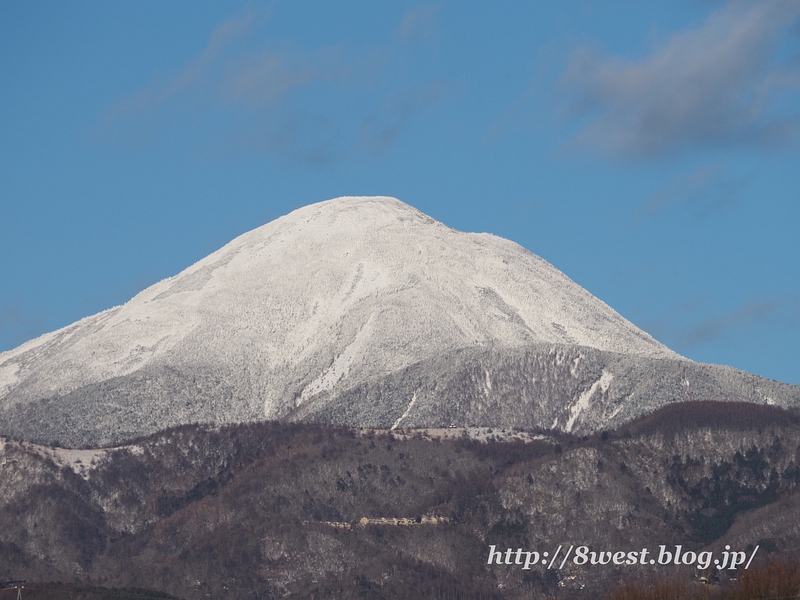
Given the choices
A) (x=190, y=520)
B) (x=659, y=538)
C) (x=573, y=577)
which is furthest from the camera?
(x=190, y=520)

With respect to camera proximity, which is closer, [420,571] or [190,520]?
[420,571]

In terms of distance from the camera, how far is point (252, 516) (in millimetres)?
191500

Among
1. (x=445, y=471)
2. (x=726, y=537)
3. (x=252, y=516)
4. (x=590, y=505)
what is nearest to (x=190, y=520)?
(x=252, y=516)

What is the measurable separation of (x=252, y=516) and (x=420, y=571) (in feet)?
79.9

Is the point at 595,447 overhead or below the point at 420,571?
overhead

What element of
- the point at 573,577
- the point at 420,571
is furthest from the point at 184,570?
the point at 573,577

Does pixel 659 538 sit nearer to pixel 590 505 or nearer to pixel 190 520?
pixel 590 505

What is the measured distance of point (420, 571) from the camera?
173750 millimetres

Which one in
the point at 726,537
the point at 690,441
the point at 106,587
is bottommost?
the point at 106,587

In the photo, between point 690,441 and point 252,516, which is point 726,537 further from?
point 252,516

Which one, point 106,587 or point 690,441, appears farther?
point 690,441

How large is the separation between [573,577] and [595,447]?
28920 millimetres

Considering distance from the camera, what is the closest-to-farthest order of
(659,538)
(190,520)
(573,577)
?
1. (573,577)
2. (659,538)
3. (190,520)

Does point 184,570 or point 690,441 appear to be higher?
point 690,441
